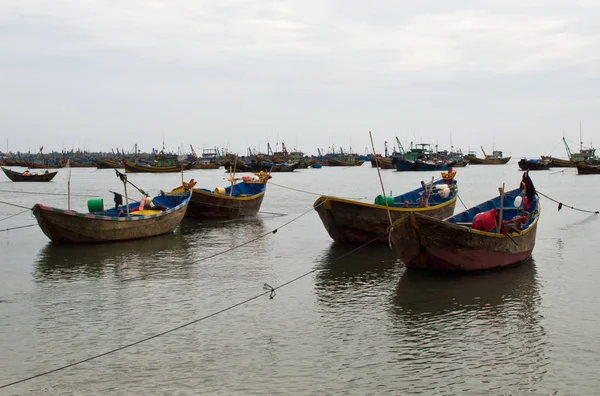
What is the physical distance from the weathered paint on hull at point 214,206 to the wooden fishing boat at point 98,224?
5.03 meters

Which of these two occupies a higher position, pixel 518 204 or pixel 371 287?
pixel 518 204

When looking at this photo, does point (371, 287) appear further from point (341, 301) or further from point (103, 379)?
point (103, 379)

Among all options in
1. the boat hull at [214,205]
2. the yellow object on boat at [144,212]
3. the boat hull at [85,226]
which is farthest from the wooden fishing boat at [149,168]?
the boat hull at [85,226]

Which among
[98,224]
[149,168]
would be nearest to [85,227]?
[98,224]

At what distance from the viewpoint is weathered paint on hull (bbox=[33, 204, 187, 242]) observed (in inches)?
740

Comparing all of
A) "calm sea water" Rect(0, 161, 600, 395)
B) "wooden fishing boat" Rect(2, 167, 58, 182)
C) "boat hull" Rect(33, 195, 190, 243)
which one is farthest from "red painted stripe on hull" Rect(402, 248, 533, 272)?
"wooden fishing boat" Rect(2, 167, 58, 182)

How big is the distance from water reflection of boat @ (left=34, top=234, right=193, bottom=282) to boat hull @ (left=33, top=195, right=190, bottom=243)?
9.6 inches

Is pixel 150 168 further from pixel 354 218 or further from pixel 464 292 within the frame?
pixel 464 292

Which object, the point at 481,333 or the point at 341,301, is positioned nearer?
the point at 481,333

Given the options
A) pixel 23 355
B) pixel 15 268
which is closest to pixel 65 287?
pixel 15 268

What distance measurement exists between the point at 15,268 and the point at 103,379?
9.23 metres

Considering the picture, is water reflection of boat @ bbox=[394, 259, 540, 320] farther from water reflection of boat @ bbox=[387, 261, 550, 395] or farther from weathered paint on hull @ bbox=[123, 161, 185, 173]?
weathered paint on hull @ bbox=[123, 161, 185, 173]

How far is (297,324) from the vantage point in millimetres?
10914

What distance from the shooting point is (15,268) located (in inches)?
645
